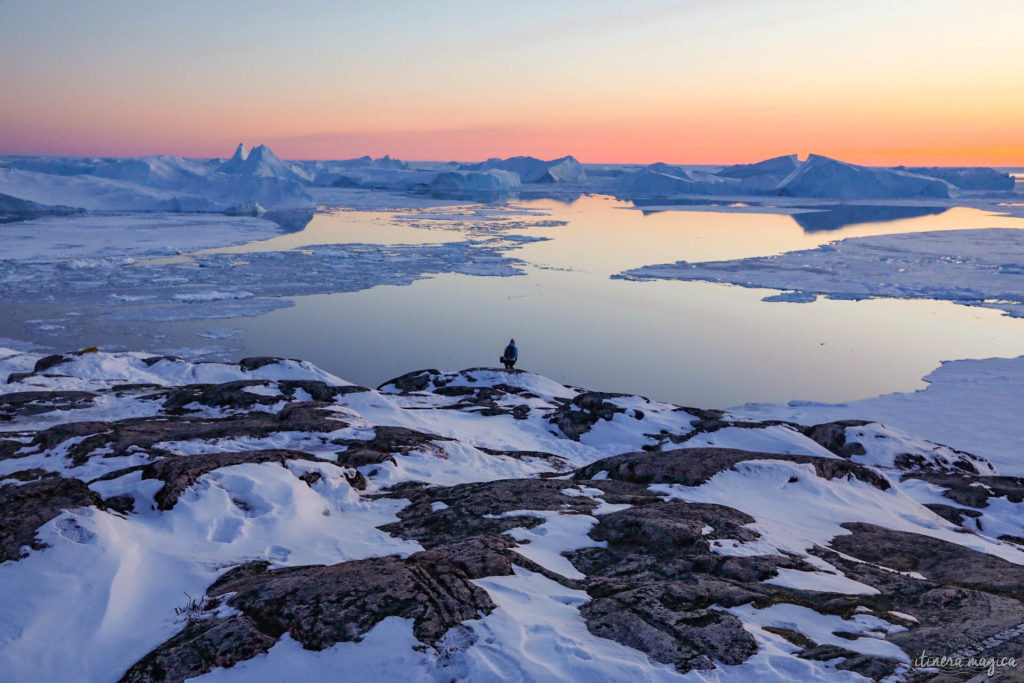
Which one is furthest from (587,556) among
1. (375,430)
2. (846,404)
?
(846,404)

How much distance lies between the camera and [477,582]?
507 cm

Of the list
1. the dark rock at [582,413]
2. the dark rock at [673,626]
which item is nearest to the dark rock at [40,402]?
the dark rock at [582,413]

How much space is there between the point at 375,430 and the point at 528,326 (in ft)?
54.8

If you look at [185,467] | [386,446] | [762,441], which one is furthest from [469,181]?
[185,467]

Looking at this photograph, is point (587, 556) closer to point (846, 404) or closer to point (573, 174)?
point (846, 404)

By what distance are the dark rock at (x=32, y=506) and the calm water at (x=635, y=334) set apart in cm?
1445

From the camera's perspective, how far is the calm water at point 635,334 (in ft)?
70.8

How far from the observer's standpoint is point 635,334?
2645cm

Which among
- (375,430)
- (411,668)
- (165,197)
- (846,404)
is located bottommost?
(846,404)

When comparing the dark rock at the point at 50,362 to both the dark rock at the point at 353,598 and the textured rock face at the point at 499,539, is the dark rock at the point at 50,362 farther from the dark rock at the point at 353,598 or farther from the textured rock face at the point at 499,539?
the dark rock at the point at 353,598

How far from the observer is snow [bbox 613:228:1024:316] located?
33812 millimetres

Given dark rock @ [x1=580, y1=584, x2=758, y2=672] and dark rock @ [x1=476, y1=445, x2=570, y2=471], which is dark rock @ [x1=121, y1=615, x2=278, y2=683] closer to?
dark rock @ [x1=580, y1=584, x2=758, y2=672]

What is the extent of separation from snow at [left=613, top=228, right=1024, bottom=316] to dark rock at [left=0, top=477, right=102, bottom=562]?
32166 millimetres

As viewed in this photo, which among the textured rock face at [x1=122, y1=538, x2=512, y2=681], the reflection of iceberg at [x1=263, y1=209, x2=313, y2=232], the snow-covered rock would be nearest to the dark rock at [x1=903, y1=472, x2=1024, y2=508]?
the textured rock face at [x1=122, y1=538, x2=512, y2=681]
